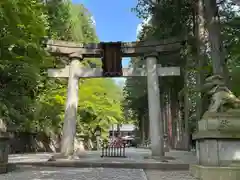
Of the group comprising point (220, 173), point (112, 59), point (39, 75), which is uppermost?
→ point (112, 59)

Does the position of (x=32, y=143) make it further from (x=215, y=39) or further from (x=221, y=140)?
(x=221, y=140)

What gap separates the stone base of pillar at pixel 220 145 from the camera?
722 cm

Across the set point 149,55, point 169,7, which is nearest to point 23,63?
point 149,55

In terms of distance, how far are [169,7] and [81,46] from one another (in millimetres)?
4746

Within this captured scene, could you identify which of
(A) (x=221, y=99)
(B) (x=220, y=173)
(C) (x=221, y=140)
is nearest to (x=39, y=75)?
(A) (x=221, y=99)

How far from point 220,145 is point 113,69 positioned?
8766 millimetres

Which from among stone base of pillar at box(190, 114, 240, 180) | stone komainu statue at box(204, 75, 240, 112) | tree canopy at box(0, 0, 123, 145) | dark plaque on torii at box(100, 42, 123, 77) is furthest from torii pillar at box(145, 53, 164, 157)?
stone base of pillar at box(190, 114, 240, 180)

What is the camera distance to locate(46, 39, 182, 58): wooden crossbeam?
1497 cm

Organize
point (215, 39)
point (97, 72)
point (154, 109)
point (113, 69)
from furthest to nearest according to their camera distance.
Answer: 1. point (97, 72)
2. point (113, 69)
3. point (154, 109)
4. point (215, 39)

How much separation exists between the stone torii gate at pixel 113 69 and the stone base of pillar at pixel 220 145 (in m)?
6.81

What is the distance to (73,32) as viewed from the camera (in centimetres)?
2764

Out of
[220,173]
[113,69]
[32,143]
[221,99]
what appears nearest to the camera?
[220,173]

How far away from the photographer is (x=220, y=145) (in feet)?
24.5

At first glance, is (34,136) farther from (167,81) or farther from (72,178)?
(72,178)
